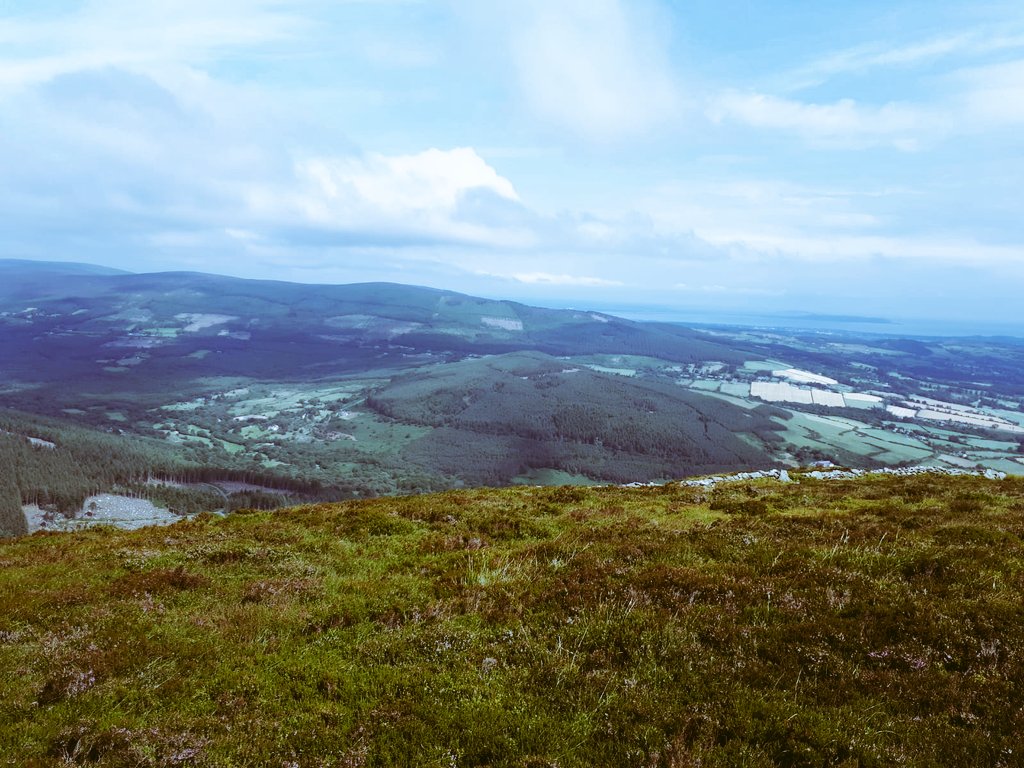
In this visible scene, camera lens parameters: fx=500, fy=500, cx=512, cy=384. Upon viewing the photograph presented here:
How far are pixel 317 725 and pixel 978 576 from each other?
13.2 metres

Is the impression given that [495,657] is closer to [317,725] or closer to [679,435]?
[317,725]

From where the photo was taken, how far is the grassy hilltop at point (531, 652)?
21.6ft

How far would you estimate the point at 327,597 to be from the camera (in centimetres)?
1156

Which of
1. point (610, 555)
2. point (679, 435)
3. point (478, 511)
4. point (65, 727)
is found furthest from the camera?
point (679, 435)

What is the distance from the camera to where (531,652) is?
880 centimetres

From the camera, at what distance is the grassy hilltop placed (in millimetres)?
6574

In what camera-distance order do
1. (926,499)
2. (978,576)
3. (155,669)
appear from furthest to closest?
(926,499)
(978,576)
(155,669)

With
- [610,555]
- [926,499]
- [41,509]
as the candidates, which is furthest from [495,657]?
[41,509]

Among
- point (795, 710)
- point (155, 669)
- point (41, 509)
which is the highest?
point (795, 710)

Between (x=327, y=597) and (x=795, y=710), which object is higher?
(x=795, y=710)

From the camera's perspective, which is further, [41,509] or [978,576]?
[41,509]

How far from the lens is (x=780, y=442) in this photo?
13762cm

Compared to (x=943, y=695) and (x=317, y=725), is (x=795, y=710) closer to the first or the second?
(x=943, y=695)

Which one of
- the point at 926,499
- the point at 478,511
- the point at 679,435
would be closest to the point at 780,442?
the point at 679,435
